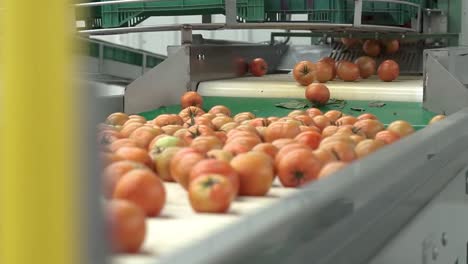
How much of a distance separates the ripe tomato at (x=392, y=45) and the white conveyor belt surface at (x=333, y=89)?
58cm

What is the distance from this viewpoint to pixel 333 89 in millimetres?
3695

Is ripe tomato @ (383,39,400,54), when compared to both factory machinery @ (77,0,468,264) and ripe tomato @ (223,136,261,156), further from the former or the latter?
ripe tomato @ (223,136,261,156)

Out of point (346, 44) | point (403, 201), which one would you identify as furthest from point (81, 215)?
point (346, 44)

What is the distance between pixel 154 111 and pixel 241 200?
2.10 m

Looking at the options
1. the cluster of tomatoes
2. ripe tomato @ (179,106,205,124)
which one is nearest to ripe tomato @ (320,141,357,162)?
the cluster of tomatoes

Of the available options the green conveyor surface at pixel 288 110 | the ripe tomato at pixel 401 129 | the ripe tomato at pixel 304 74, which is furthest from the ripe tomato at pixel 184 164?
the ripe tomato at pixel 304 74

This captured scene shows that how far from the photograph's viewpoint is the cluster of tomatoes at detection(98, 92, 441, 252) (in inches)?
50.6

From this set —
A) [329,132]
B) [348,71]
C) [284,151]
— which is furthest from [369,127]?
[348,71]

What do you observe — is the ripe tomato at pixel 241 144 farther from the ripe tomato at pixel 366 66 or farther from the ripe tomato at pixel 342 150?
the ripe tomato at pixel 366 66

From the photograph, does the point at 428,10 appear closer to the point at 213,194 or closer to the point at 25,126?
the point at 213,194

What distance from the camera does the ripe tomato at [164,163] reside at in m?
1.71

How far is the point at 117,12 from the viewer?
433cm

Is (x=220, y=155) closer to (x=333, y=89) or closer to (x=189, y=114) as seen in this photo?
(x=189, y=114)

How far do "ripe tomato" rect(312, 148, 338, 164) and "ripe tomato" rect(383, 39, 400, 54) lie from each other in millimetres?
2936
